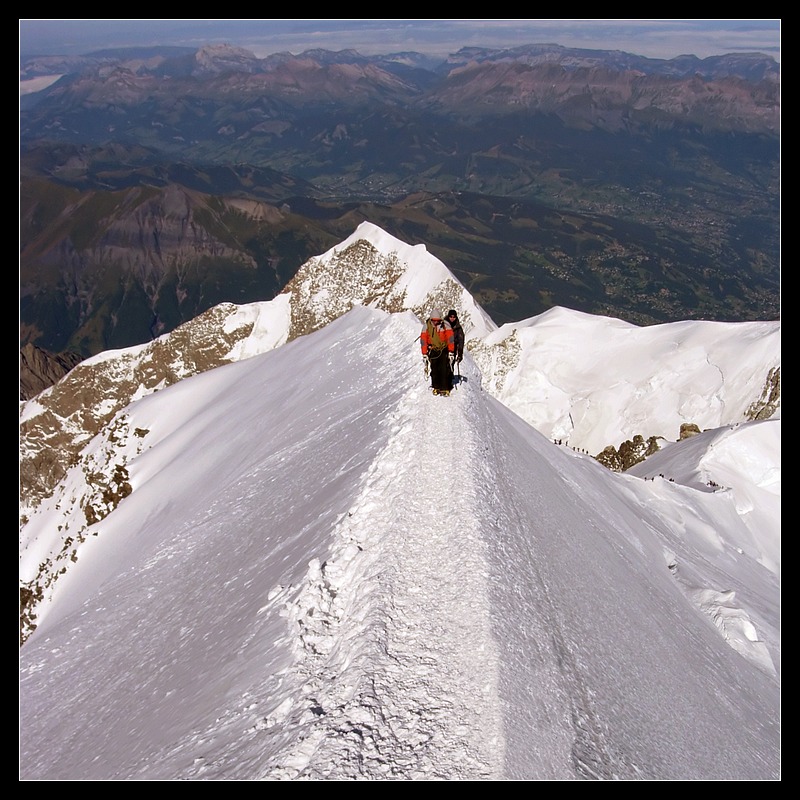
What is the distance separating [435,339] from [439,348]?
344mm

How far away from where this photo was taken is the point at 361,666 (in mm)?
12922

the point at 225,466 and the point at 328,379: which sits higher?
the point at 328,379

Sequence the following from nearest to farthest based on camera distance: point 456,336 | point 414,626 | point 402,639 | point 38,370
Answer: point 402,639 < point 414,626 < point 456,336 < point 38,370

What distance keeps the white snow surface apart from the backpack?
2261mm

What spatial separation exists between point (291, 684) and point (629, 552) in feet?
53.6

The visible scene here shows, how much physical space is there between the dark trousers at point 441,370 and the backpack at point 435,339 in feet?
0.88

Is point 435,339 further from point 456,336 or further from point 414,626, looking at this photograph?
point 414,626

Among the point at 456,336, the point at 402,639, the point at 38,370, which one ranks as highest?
the point at 456,336

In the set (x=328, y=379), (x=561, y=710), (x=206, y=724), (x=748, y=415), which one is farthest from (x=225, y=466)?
(x=748, y=415)

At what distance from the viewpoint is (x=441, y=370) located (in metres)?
23.9

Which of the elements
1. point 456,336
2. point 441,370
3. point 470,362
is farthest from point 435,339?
point 470,362

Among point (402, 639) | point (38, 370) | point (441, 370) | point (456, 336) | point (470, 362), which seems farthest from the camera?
point (38, 370)

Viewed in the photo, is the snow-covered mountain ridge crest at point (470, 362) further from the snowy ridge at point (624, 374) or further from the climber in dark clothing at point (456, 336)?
the climber in dark clothing at point (456, 336)

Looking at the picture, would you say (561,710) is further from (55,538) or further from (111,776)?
(55,538)
